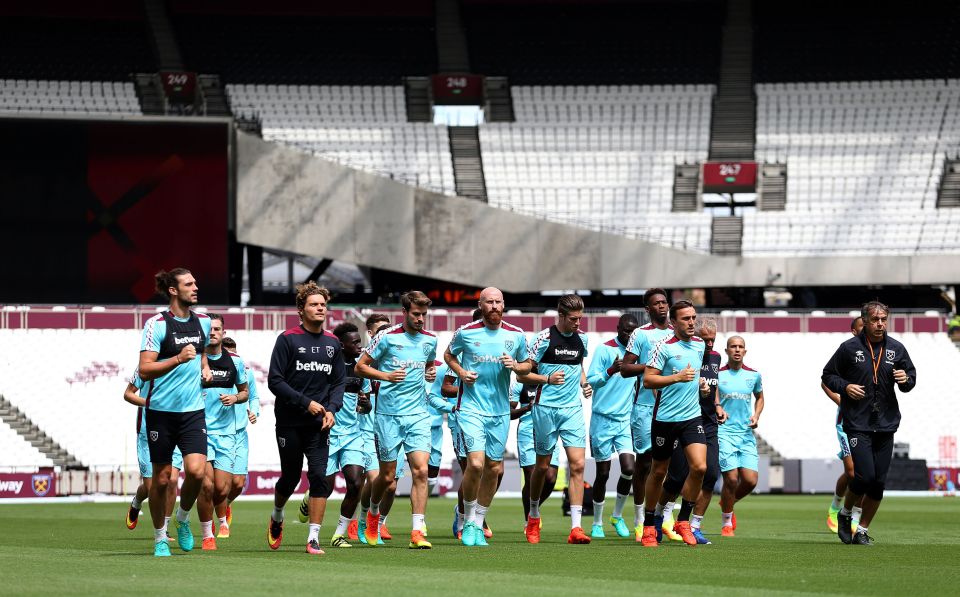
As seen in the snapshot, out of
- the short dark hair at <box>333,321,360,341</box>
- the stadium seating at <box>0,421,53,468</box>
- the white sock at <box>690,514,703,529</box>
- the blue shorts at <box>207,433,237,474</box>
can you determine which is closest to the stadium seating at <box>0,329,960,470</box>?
the stadium seating at <box>0,421,53,468</box>

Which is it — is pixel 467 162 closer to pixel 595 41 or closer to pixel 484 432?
pixel 595 41

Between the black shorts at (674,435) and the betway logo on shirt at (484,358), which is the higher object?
the betway logo on shirt at (484,358)

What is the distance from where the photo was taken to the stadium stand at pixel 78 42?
46031mm

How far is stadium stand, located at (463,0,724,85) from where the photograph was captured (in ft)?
159

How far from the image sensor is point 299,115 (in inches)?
1820

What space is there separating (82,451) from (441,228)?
12.0m

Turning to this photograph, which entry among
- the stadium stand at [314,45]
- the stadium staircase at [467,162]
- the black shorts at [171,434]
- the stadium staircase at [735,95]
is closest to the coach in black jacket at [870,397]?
the black shorts at [171,434]

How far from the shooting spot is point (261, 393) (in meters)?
35.9

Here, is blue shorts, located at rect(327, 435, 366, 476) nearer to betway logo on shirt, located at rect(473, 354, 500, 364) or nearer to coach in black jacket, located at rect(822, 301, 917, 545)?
betway logo on shirt, located at rect(473, 354, 500, 364)

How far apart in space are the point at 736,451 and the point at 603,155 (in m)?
28.7

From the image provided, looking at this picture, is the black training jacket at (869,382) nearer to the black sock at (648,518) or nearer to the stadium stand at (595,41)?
the black sock at (648,518)

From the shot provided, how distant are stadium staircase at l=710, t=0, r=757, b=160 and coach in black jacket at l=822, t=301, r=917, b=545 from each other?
31.1m

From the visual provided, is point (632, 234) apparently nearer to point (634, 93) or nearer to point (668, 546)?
point (634, 93)

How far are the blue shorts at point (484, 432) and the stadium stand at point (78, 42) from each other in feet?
115
